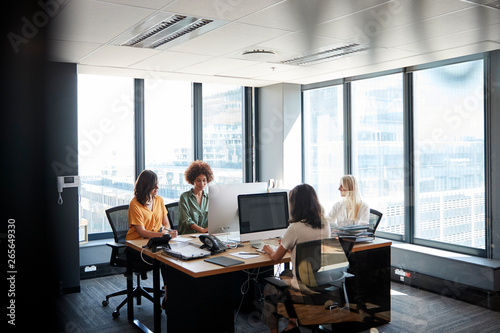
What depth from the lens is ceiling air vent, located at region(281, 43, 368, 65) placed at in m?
3.96

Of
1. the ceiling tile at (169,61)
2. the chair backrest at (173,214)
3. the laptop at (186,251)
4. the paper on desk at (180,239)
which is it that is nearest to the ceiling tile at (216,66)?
Result: the ceiling tile at (169,61)

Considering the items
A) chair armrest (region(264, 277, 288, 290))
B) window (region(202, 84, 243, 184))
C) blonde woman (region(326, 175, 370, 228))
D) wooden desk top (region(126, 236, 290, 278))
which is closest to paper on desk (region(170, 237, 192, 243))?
wooden desk top (region(126, 236, 290, 278))

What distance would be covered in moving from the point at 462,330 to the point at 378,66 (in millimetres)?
2737

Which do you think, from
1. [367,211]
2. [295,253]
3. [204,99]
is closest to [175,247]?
[295,253]

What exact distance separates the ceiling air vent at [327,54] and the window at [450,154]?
1.22 m

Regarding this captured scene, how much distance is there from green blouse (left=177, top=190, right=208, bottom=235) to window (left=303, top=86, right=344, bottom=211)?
2371 millimetres

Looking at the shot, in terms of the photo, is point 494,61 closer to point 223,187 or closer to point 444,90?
point 444,90

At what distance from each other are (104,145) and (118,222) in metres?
1.63

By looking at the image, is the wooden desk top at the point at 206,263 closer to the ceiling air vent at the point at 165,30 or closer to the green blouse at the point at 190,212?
the green blouse at the point at 190,212

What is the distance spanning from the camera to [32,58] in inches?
164

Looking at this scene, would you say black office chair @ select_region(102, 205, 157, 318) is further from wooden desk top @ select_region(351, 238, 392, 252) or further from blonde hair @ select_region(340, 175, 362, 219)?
blonde hair @ select_region(340, 175, 362, 219)

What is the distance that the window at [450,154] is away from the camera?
14.4 feet

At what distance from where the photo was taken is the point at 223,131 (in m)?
6.26

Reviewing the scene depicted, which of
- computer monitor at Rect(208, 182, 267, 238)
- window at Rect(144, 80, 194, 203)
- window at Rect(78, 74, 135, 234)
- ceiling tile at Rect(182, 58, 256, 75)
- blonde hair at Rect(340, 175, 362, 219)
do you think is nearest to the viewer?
computer monitor at Rect(208, 182, 267, 238)
